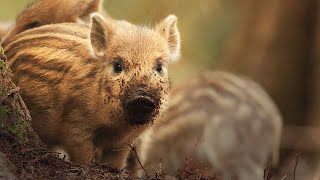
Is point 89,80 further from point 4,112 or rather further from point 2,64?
point 4,112

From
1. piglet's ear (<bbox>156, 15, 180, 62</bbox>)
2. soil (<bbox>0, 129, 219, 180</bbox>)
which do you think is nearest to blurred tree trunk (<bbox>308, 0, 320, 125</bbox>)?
piglet's ear (<bbox>156, 15, 180, 62</bbox>)

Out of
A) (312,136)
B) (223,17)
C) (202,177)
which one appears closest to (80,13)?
(202,177)

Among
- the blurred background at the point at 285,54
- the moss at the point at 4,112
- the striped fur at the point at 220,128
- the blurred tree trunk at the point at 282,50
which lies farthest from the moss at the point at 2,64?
the blurred tree trunk at the point at 282,50

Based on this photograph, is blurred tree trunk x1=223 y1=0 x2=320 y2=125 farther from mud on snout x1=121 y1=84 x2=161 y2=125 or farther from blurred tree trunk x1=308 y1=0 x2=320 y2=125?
mud on snout x1=121 y1=84 x2=161 y2=125

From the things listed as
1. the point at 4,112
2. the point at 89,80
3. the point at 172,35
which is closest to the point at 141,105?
the point at 89,80

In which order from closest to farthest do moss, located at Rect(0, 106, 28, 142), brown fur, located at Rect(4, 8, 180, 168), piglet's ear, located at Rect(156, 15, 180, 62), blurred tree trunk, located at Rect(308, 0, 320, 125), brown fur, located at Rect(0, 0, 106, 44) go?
moss, located at Rect(0, 106, 28, 142)
brown fur, located at Rect(4, 8, 180, 168)
piglet's ear, located at Rect(156, 15, 180, 62)
brown fur, located at Rect(0, 0, 106, 44)
blurred tree trunk, located at Rect(308, 0, 320, 125)

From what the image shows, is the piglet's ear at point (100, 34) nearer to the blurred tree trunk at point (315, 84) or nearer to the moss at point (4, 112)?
the moss at point (4, 112)
